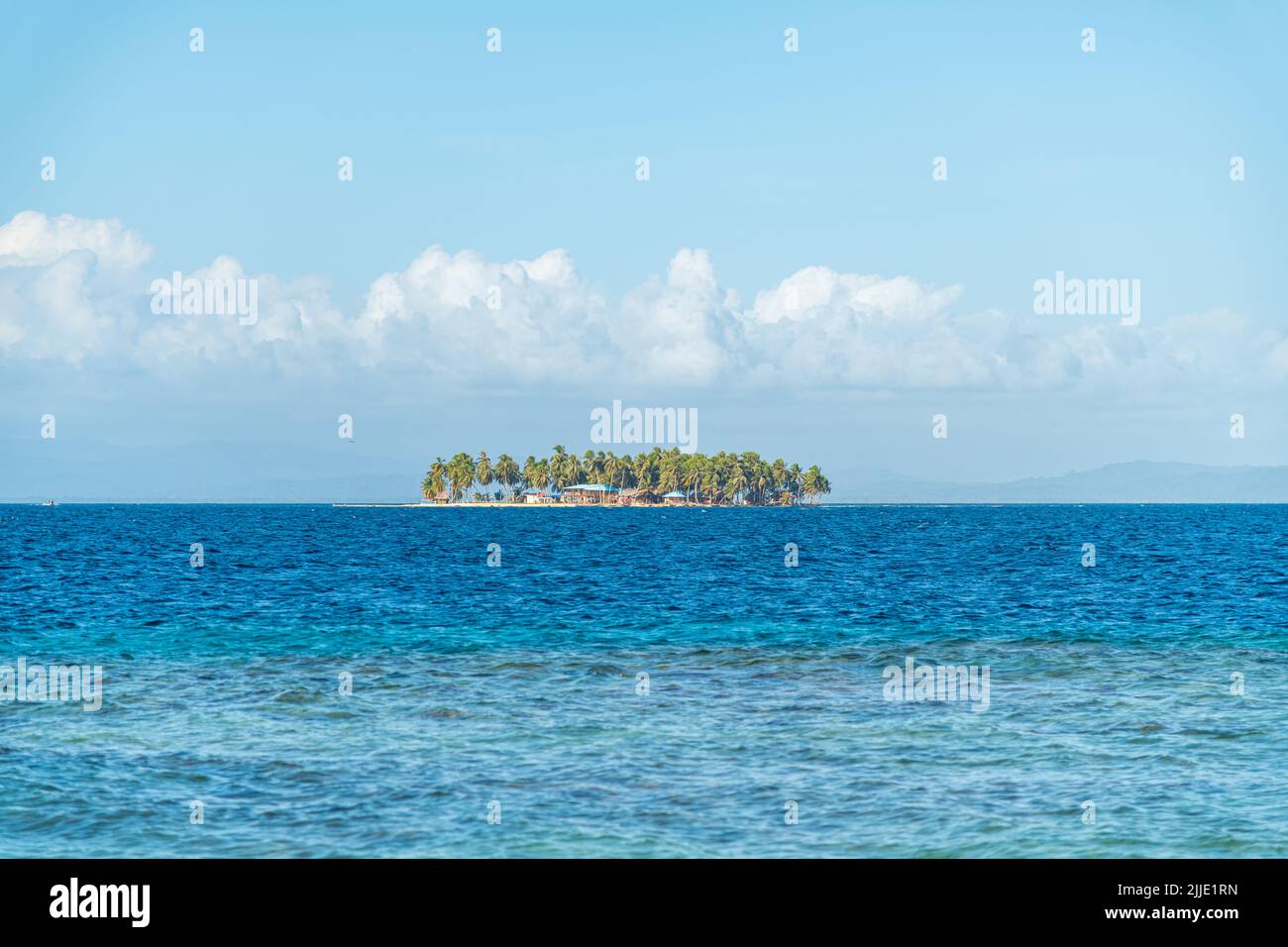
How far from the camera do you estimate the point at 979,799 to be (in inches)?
685

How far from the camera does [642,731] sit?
22.2 metres

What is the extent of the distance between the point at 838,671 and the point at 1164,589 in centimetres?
3956

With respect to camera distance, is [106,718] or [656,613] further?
[656,613]

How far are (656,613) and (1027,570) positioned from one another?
41.2 meters

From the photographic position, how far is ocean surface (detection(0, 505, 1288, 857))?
1586 centimetres

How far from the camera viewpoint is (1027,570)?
260 feet

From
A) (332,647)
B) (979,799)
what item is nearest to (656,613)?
(332,647)

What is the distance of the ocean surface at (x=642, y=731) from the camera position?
52.0ft
